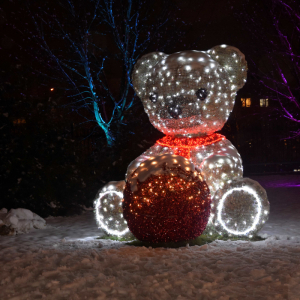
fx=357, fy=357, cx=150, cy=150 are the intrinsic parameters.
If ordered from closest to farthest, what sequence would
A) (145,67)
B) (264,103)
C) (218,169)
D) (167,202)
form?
(167,202) → (218,169) → (145,67) → (264,103)

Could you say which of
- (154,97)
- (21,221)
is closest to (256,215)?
(154,97)

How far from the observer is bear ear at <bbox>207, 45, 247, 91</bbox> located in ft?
17.6

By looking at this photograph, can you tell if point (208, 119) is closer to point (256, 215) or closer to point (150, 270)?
point (256, 215)

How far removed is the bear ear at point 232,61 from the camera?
211 inches

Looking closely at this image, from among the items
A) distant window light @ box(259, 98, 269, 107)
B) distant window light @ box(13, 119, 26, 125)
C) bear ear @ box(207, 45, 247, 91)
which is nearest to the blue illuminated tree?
distant window light @ box(13, 119, 26, 125)

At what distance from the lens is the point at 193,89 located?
199 inches

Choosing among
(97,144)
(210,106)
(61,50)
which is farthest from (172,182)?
(61,50)

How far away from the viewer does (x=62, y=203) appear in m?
8.26

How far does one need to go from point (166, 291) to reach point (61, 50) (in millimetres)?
10338

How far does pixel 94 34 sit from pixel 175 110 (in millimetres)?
8645

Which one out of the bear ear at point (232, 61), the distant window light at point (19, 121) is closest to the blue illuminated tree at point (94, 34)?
the distant window light at point (19, 121)

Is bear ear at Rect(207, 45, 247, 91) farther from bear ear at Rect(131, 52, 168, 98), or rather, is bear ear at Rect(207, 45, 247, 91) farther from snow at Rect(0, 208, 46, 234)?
snow at Rect(0, 208, 46, 234)

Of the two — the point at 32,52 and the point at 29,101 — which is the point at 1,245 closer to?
the point at 29,101

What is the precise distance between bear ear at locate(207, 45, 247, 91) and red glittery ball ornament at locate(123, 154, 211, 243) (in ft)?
5.70
